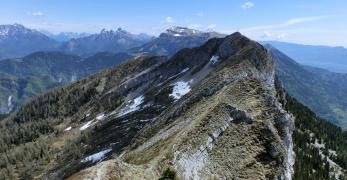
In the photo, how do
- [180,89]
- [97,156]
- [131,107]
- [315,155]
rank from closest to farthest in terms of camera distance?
[315,155], [97,156], [180,89], [131,107]

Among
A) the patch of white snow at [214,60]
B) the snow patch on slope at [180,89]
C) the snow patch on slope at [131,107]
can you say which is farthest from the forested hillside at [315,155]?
the snow patch on slope at [131,107]

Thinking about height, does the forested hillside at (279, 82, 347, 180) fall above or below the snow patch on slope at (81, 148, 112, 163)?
above

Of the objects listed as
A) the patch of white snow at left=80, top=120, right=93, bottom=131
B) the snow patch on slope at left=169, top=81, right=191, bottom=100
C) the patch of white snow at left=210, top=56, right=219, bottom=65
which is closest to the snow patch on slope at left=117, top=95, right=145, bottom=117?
the snow patch on slope at left=169, top=81, right=191, bottom=100

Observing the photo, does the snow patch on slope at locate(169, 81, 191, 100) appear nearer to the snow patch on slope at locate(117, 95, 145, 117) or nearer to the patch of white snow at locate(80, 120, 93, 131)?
the snow patch on slope at locate(117, 95, 145, 117)

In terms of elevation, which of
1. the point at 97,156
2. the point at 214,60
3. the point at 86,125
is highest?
the point at 214,60

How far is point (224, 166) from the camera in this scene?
38969 mm

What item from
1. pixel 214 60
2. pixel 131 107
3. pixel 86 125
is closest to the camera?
pixel 214 60

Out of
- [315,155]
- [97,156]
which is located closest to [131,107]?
[97,156]

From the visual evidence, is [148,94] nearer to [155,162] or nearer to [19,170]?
[19,170]

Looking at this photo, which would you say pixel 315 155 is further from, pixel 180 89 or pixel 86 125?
pixel 86 125

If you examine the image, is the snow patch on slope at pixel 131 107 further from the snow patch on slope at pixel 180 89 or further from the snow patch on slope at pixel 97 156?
the snow patch on slope at pixel 97 156

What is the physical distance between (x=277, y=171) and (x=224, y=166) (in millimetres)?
5091

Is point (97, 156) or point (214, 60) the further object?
point (214, 60)

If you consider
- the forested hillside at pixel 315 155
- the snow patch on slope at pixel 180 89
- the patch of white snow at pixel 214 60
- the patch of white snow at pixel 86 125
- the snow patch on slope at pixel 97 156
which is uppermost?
the patch of white snow at pixel 214 60
